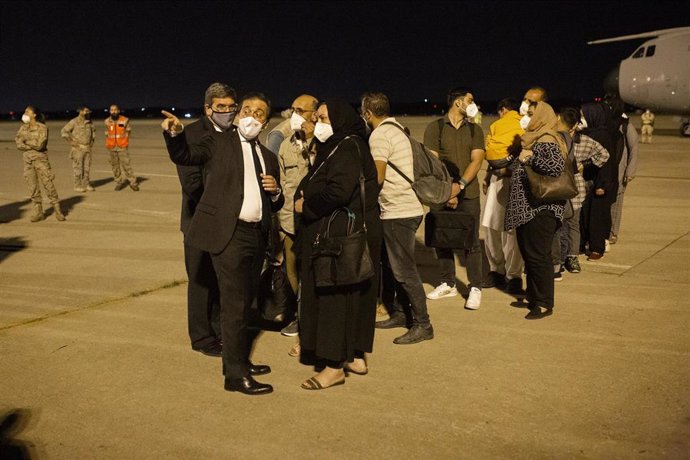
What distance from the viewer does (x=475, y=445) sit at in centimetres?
400

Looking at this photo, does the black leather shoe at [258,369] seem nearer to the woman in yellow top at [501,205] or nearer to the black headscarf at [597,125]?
the woman in yellow top at [501,205]

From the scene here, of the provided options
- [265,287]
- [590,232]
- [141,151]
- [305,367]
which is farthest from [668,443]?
[141,151]

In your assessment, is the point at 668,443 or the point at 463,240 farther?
the point at 463,240

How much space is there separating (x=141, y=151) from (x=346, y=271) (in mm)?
22192

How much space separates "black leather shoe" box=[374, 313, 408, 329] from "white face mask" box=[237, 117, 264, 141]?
218 centimetres

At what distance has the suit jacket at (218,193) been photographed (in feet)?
15.1

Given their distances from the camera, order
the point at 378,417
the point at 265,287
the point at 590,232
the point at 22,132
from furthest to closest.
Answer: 1. the point at 22,132
2. the point at 590,232
3. the point at 265,287
4. the point at 378,417

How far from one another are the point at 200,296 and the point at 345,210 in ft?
4.89

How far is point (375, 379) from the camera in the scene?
5020 mm

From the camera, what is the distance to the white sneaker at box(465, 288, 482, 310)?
6.54 metres

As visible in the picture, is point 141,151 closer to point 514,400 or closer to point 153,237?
point 153,237

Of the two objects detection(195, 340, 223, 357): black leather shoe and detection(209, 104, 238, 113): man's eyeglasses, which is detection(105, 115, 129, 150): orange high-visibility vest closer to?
detection(195, 340, 223, 357): black leather shoe

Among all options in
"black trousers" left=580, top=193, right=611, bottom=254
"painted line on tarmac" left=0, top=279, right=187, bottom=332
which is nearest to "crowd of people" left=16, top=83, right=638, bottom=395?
"black trousers" left=580, top=193, right=611, bottom=254

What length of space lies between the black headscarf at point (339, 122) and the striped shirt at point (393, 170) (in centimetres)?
61
